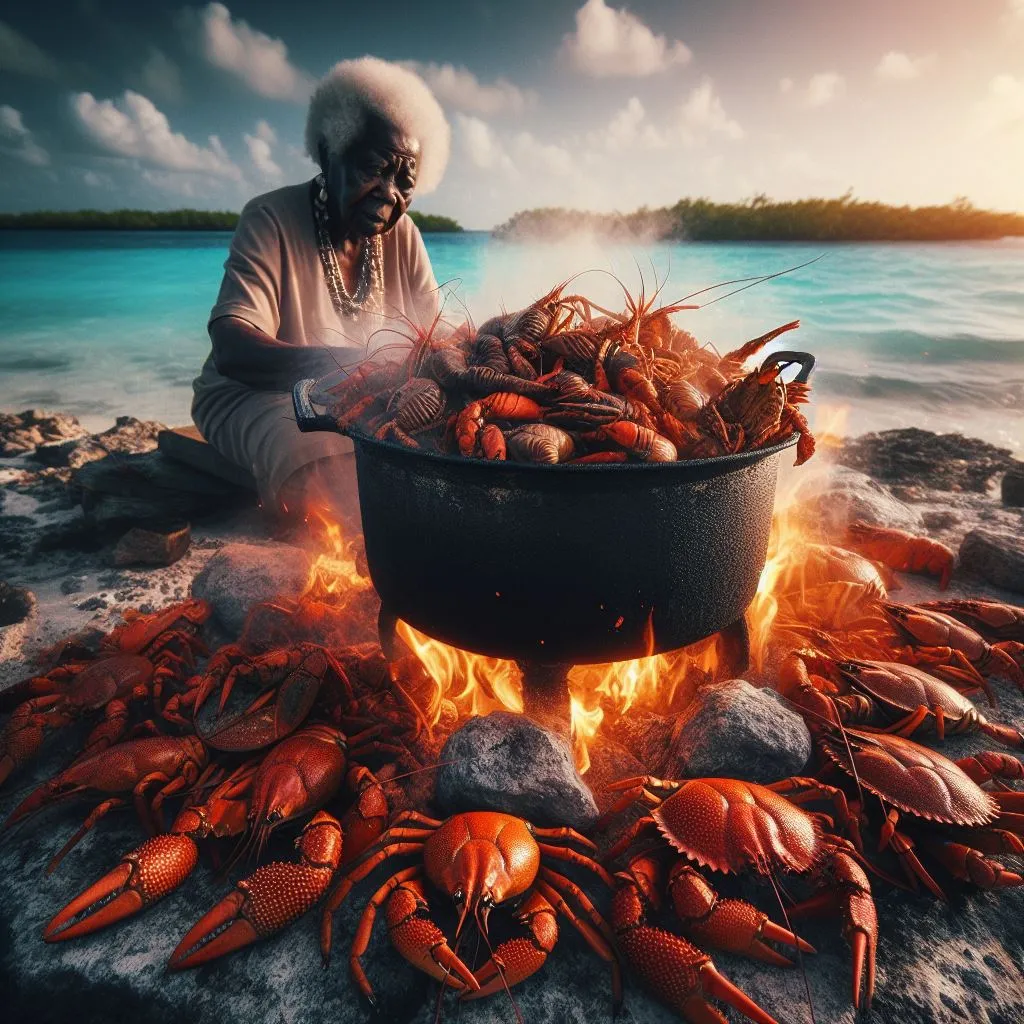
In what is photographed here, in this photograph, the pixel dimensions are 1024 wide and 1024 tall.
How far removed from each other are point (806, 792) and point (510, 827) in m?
1.14

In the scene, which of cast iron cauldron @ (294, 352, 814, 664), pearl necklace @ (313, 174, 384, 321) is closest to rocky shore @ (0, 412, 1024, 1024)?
cast iron cauldron @ (294, 352, 814, 664)

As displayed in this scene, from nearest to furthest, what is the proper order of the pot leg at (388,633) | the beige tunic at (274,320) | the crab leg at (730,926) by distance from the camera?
the crab leg at (730,926) → the pot leg at (388,633) → the beige tunic at (274,320)

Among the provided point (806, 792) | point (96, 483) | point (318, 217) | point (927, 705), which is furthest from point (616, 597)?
point (96, 483)

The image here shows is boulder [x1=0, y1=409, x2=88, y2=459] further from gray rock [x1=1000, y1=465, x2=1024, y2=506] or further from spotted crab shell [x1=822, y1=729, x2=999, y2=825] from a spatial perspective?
gray rock [x1=1000, y1=465, x2=1024, y2=506]

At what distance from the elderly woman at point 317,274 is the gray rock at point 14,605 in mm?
1500

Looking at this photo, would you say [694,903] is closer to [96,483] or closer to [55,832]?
[55,832]

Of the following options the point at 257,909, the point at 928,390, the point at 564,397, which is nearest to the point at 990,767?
the point at 564,397

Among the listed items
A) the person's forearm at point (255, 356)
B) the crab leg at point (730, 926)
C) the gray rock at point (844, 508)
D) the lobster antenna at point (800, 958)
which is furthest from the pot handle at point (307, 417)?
the gray rock at point (844, 508)

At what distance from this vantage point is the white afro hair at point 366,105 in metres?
3.45

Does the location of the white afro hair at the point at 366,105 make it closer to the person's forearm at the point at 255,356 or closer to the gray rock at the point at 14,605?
the person's forearm at the point at 255,356

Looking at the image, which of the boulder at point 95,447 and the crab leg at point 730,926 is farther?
the boulder at point 95,447

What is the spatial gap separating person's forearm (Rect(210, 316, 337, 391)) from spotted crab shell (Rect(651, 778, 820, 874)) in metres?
2.74

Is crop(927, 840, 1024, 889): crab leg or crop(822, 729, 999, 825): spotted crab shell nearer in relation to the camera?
crop(927, 840, 1024, 889): crab leg

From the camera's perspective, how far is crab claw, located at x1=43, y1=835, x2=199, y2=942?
1.78 meters
